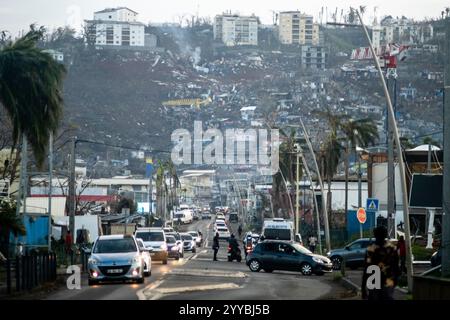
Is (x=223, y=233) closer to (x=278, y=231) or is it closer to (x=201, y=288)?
(x=278, y=231)

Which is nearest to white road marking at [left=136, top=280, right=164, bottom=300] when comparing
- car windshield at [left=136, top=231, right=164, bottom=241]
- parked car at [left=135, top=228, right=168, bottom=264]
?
parked car at [left=135, top=228, right=168, bottom=264]

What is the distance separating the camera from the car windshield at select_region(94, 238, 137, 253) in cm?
3897

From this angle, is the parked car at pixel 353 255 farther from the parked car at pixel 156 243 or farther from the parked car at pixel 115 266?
the parked car at pixel 115 266

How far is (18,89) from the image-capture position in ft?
153

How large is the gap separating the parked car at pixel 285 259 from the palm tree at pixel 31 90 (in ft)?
33.0

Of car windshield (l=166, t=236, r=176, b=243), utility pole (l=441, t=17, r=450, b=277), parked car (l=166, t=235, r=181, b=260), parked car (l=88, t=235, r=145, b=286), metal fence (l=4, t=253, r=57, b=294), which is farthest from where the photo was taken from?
car windshield (l=166, t=236, r=176, b=243)

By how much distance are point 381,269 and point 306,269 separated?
28616 millimetres

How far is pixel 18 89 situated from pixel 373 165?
62.5 meters

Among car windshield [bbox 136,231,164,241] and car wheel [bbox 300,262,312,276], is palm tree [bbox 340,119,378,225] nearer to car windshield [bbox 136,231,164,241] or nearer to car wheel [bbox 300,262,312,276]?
car windshield [bbox 136,231,164,241]

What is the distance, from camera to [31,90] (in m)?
46.9

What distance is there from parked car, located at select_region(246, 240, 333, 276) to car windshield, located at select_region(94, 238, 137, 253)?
13.2 m

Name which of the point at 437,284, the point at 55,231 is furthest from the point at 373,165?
the point at 437,284

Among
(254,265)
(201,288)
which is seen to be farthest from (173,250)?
(201,288)
